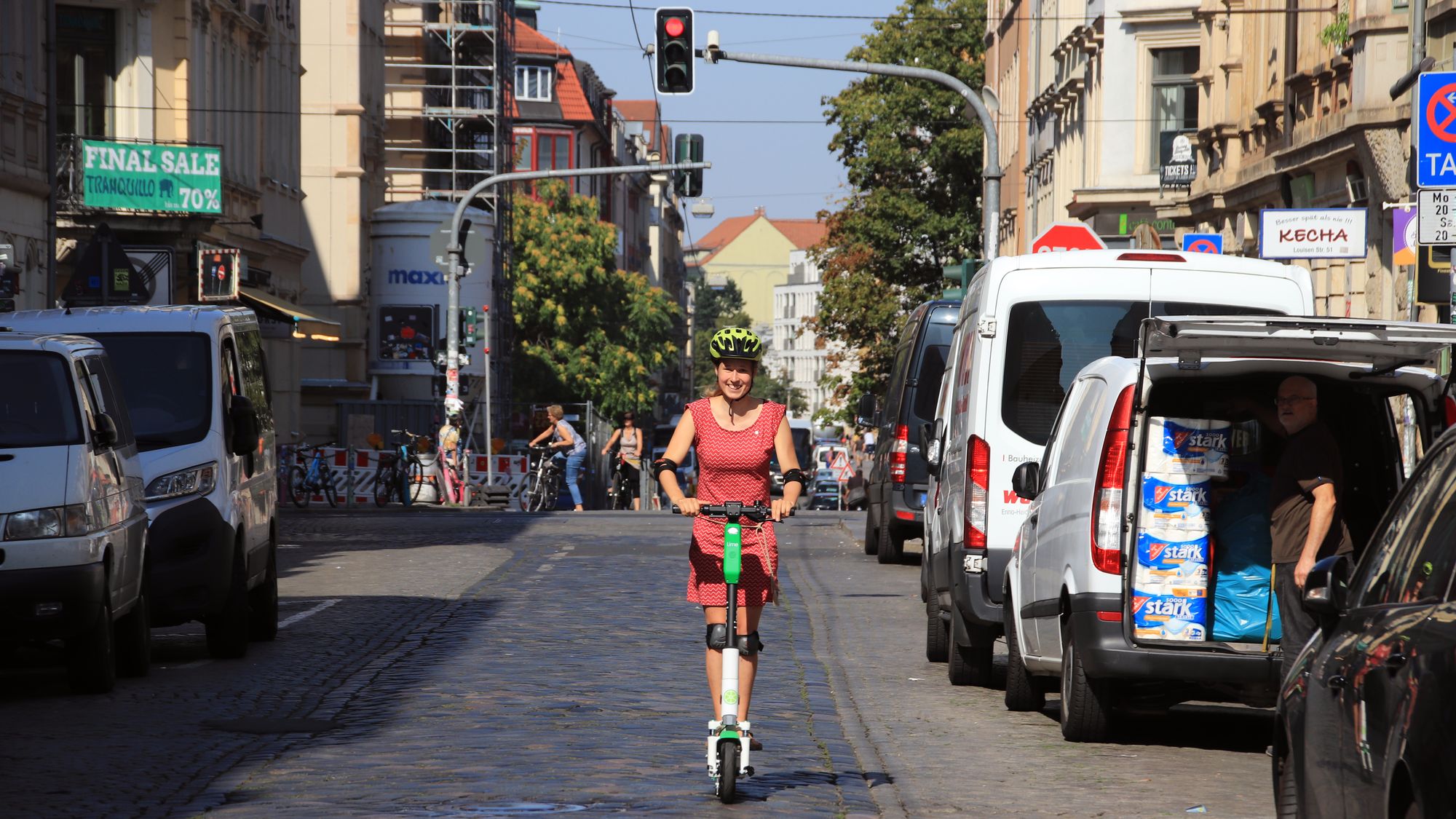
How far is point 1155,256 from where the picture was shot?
510 inches

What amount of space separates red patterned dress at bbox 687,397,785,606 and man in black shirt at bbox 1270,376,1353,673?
2344 mm

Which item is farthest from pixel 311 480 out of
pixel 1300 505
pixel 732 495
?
pixel 732 495

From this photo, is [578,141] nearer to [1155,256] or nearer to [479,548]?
[479,548]

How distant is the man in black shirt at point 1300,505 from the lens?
962cm

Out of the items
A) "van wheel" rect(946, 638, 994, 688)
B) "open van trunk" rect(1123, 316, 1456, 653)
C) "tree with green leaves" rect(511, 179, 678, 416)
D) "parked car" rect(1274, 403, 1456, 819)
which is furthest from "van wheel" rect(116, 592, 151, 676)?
"tree with green leaves" rect(511, 179, 678, 416)

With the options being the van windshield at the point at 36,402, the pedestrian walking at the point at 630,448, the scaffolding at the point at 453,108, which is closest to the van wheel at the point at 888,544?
the van windshield at the point at 36,402

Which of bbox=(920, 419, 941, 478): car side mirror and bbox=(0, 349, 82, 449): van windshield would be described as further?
bbox=(920, 419, 941, 478): car side mirror

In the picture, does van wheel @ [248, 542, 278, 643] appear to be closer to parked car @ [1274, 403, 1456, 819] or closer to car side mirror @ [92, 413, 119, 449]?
car side mirror @ [92, 413, 119, 449]

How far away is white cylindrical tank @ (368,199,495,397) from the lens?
195 ft

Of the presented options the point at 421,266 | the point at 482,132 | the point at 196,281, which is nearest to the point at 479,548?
the point at 196,281

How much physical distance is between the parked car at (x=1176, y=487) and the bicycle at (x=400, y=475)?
29.8 metres

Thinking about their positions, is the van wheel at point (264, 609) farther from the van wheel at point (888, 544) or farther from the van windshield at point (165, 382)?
the van wheel at point (888, 544)

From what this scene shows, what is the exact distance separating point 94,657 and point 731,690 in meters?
4.76

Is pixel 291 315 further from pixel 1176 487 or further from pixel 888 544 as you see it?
pixel 1176 487
